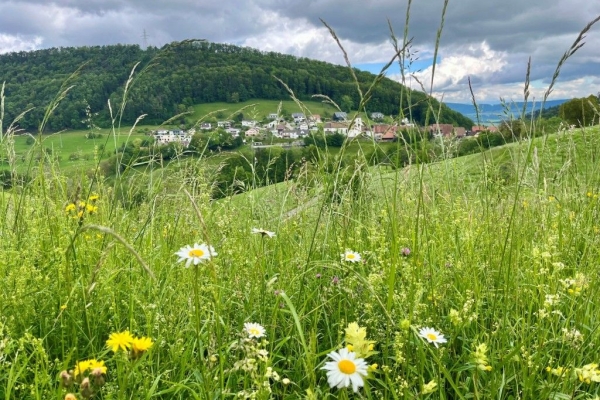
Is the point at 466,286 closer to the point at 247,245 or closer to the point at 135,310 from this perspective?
the point at 247,245

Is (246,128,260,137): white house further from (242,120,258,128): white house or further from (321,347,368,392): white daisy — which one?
(321,347,368,392): white daisy

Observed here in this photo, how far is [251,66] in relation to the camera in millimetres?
79000

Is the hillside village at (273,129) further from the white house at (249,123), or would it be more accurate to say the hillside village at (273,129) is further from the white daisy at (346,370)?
the white daisy at (346,370)

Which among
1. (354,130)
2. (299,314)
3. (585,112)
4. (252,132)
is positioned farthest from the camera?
(585,112)

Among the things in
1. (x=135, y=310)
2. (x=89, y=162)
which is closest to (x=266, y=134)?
(x=89, y=162)

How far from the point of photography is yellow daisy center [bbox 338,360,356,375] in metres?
1.01

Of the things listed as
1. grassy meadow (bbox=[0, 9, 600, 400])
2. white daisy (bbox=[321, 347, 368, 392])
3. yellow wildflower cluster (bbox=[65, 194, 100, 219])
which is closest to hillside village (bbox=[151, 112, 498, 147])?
grassy meadow (bbox=[0, 9, 600, 400])

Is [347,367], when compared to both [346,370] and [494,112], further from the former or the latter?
[494,112]

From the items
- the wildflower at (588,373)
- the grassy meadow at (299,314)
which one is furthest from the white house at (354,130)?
the wildflower at (588,373)

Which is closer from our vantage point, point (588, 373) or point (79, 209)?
point (588, 373)

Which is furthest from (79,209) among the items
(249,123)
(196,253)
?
(249,123)

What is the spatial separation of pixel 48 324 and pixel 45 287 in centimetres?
16

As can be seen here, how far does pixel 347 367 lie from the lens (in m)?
1.02

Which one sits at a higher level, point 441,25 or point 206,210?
point 441,25
